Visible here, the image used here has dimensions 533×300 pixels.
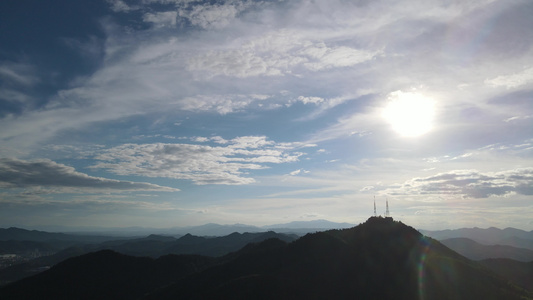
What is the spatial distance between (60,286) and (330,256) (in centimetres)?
8285

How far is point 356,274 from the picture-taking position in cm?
5706

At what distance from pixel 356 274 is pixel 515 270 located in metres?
102

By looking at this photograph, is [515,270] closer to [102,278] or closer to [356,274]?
[356,274]

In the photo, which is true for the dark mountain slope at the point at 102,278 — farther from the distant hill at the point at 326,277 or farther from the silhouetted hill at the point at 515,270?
the silhouetted hill at the point at 515,270

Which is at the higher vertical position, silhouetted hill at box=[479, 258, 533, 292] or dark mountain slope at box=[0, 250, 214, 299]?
dark mountain slope at box=[0, 250, 214, 299]

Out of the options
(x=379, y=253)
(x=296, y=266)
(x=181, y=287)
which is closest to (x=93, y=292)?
(x=181, y=287)

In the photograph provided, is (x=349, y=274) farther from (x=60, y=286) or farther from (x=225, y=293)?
(x=60, y=286)

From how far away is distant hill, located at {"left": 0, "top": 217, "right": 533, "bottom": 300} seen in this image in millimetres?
52844

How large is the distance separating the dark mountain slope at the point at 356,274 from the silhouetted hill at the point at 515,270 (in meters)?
55.8

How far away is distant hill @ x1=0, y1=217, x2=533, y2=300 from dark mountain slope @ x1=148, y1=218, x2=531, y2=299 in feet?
0.53

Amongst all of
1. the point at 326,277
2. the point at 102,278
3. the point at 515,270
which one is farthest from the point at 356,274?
the point at 515,270

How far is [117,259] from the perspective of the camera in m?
106

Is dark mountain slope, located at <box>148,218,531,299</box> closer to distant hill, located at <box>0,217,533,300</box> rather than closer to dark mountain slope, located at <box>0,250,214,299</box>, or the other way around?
distant hill, located at <box>0,217,533,300</box>

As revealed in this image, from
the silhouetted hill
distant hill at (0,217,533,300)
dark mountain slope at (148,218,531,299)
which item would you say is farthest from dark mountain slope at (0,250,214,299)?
the silhouetted hill
